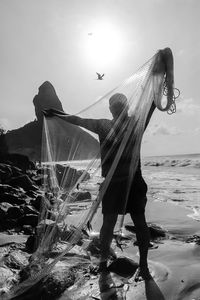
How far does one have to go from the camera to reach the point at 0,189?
9062 mm

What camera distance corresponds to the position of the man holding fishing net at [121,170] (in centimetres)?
351

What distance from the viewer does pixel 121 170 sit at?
3562 mm

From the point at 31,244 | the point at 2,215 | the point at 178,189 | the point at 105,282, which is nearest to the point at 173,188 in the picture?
the point at 178,189

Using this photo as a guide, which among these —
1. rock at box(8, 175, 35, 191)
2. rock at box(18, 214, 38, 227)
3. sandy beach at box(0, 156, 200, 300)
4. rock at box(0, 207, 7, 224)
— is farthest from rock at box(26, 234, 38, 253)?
rock at box(8, 175, 35, 191)

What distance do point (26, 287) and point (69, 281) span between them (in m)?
0.50

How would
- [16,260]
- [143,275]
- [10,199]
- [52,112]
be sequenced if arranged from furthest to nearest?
1. [10,199]
2. [52,112]
3. [16,260]
4. [143,275]

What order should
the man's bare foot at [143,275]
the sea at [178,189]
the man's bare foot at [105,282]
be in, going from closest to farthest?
the man's bare foot at [105,282] < the man's bare foot at [143,275] < the sea at [178,189]

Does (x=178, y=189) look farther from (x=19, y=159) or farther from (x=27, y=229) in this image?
(x=19, y=159)

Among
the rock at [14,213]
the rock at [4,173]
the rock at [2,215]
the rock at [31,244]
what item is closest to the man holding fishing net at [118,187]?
the rock at [31,244]

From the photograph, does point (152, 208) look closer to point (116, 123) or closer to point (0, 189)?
point (0, 189)

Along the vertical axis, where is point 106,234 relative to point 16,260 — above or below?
above

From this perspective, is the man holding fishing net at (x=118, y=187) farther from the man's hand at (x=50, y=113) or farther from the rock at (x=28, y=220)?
the rock at (x=28, y=220)

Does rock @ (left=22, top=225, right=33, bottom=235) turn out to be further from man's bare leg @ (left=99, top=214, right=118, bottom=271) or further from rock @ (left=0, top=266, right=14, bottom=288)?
man's bare leg @ (left=99, top=214, right=118, bottom=271)

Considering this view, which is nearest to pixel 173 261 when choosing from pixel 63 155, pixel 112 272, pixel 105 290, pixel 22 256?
pixel 112 272
